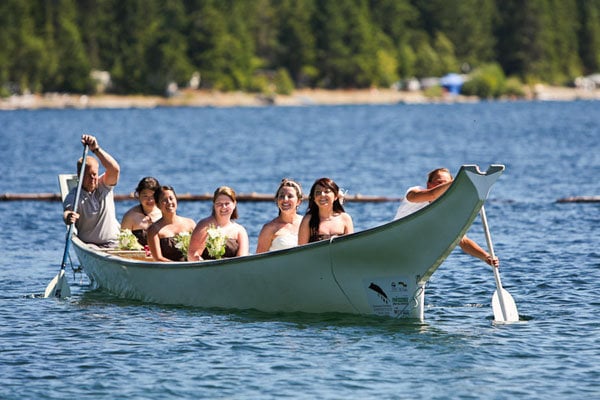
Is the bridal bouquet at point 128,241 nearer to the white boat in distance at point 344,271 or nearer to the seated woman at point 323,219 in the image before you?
the white boat in distance at point 344,271

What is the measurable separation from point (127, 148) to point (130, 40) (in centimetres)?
8331

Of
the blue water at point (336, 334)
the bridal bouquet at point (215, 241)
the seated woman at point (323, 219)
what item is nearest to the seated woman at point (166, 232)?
the blue water at point (336, 334)

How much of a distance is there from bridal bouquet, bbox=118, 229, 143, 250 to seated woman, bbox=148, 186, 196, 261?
41.2 inches

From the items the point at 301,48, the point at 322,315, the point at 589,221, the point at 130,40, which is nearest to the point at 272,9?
the point at 301,48

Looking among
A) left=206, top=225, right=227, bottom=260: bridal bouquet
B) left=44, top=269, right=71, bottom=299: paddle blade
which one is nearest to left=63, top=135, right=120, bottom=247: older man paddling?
left=44, top=269, right=71, bottom=299: paddle blade

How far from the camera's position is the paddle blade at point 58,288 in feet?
57.7

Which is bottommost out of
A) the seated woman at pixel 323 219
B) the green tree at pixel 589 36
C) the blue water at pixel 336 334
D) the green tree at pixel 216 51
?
the blue water at pixel 336 334

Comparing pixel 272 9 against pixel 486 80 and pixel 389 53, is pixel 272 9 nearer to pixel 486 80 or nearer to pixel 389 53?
pixel 389 53

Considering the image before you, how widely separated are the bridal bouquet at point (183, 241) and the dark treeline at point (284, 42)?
12048 centimetres

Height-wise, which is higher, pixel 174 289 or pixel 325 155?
pixel 325 155

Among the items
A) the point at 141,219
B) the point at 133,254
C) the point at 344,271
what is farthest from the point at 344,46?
the point at 344,271

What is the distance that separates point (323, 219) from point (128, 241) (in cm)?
397

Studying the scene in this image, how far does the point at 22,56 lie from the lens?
441ft

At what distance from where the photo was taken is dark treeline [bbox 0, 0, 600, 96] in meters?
140
